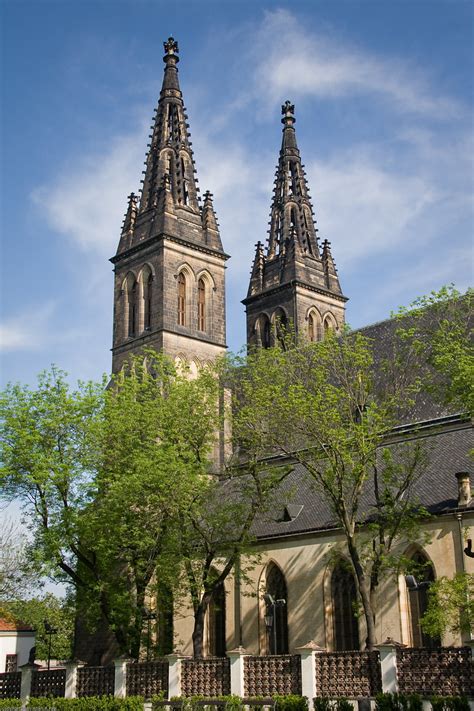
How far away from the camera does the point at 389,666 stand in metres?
21.3

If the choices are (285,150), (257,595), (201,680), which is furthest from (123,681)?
(285,150)

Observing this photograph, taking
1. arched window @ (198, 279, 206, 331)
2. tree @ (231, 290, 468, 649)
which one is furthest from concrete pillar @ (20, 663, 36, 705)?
arched window @ (198, 279, 206, 331)

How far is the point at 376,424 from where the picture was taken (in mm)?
25875

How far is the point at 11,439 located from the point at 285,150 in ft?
129

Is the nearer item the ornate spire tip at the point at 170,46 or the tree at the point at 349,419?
the tree at the point at 349,419

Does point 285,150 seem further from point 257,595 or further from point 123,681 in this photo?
point 123,681

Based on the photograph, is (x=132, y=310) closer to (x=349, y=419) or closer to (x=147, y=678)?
(x=349, y=419)

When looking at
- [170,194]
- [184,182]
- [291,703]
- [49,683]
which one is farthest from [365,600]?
[184,182]

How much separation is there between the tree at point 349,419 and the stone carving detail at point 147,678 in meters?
5.80

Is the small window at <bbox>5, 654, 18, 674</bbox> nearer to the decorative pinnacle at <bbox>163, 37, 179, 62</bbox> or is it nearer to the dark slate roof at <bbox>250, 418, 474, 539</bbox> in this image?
the dark slate roof at <bbox>250, 418, 474, 539</bbox>

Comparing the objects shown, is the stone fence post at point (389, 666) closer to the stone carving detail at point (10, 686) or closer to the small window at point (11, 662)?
the stone carving detail at point (10, 686)

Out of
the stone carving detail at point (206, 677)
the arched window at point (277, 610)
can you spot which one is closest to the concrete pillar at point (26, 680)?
the stone carving detail at point (206, 677)

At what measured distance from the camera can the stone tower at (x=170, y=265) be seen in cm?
4834

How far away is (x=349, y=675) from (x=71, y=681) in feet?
30.9
